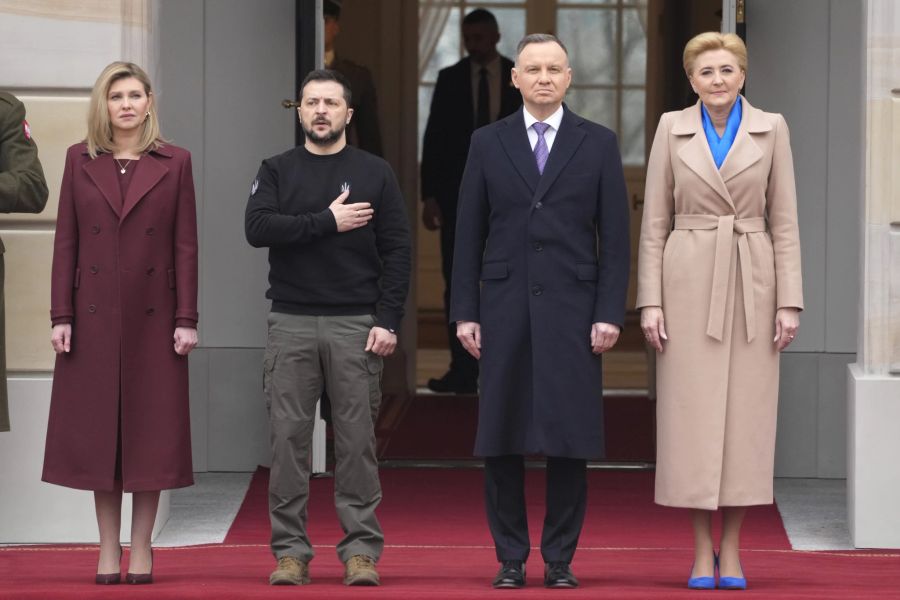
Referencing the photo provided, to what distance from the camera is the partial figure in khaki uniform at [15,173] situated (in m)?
6.43

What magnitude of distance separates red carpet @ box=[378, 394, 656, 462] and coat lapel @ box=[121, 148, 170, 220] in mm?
3401

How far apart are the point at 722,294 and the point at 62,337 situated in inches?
82.5

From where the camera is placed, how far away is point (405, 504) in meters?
7.93

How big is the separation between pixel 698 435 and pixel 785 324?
44 centimetres

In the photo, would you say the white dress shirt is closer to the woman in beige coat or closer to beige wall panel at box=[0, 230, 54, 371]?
the woman in beige coat

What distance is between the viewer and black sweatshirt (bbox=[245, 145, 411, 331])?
5836 millimetres

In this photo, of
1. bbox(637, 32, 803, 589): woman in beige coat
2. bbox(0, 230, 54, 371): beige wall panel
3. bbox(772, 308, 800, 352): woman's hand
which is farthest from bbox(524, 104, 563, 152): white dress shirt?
bbox(0, 230, 54, 371): beige wall panel

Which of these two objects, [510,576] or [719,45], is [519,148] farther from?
[510,576]

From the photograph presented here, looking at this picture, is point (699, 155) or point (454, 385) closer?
point (699, 155)

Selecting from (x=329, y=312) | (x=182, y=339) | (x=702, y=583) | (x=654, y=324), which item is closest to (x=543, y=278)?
(x=654, y=324)

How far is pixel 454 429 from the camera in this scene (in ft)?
33.5

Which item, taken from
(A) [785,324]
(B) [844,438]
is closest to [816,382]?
(B) [844,438]

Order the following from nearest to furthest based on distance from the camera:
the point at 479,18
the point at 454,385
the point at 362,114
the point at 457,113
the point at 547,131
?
the point at 547,131 → the point at 362,114 → the point at 479,18 → the point at 457,113 → the point at 454,385

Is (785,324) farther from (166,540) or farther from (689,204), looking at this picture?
(166,540)
